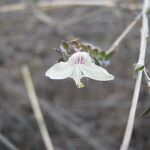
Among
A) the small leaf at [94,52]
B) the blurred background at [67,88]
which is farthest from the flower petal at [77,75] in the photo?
the blurred background at [67,88]

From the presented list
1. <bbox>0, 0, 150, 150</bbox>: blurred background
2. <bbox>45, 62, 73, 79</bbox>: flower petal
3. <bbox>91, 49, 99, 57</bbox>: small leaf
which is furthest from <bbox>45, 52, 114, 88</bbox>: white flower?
<bbox>0, 0, 150, 150</bbox>: blurred background

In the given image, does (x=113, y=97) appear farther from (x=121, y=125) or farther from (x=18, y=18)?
(x=18, y=18)

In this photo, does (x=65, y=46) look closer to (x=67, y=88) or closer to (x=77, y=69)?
(x=77, y=69)

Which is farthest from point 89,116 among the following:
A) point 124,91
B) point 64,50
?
point 64,50

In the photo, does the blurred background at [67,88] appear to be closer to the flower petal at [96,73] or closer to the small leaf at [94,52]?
the small leaf at [94,52]

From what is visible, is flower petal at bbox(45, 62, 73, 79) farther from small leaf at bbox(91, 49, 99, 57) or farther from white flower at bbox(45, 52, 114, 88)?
small leaf at bbox(91, 49, 99, 57)

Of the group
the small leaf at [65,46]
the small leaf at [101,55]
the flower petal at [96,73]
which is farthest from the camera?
the small leaf at [101,55]
